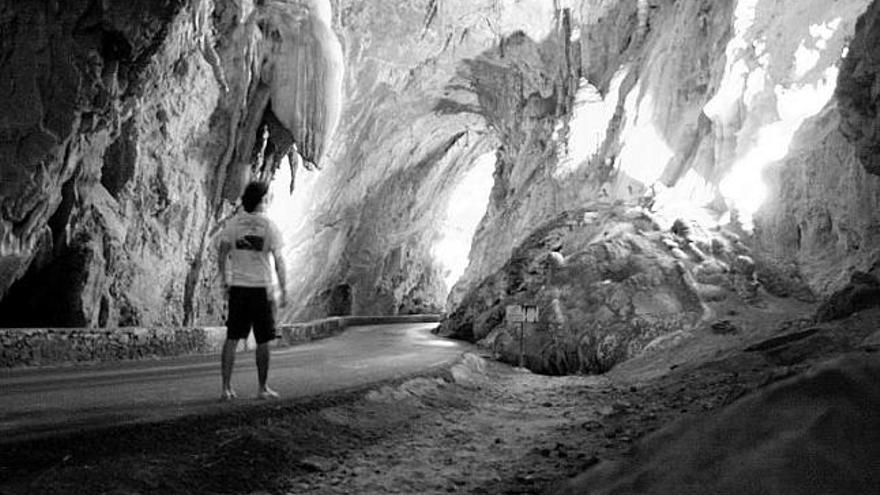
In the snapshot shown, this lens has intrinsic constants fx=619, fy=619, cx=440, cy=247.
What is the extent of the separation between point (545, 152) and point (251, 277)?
2067 cm

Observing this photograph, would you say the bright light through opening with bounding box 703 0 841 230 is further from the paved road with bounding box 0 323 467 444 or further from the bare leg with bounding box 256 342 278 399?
the bare leg with bounding box 256 342 278 399

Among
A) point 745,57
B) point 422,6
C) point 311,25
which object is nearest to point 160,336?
point 311,25

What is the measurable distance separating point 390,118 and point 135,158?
16.2 meters

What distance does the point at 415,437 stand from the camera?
498 centimetres

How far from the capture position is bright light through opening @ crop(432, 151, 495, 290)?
140 feet

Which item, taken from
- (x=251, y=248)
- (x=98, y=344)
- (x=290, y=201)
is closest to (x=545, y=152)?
(x=290, y=201)

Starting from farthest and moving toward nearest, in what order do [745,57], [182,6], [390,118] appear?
[390,118] < [745,57] < [182,6]

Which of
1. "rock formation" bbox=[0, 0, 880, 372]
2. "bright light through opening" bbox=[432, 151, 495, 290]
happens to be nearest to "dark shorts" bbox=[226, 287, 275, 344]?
"rock formation" bbox=[0, 0, 880, 372]

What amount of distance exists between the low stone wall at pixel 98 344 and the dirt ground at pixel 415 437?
4843 mm

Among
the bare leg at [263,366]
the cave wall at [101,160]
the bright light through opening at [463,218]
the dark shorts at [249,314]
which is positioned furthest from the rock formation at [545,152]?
the bright light through opening at [463,218]

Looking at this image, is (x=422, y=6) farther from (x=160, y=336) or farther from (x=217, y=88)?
(x=160, y=336)

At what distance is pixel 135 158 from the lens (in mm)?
11570

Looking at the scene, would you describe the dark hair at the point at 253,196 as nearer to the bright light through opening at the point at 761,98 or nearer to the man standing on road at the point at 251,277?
the man standing on road at the point at 251,277

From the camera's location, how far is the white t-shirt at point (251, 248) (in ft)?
15.3
